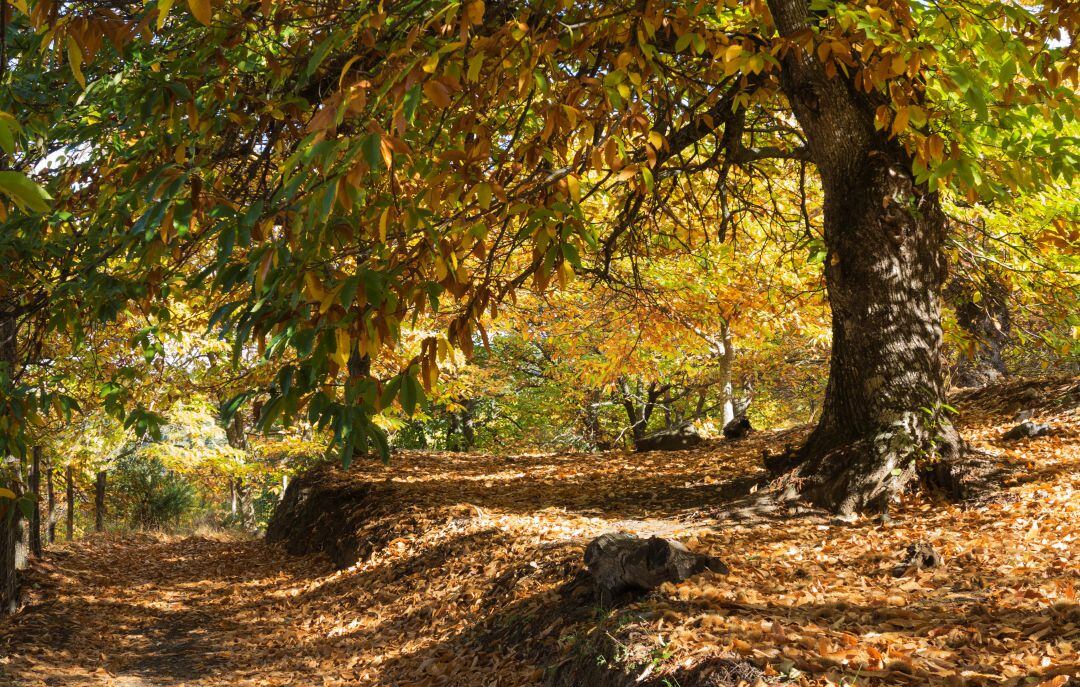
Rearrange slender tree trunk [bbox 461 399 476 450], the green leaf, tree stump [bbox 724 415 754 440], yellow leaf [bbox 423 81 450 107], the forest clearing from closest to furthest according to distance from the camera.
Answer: the green leaf < yellow leaf [bbox 423 81 450 107] < the forest clearing < tree stump [bbox 724 415 754 440] < slender tree trunk [bbox 461 399 476 450]

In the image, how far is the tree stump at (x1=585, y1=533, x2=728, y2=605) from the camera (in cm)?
448

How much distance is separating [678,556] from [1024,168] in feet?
10.5

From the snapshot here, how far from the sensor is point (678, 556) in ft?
15.1

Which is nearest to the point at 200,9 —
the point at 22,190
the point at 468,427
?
the point at 22,190

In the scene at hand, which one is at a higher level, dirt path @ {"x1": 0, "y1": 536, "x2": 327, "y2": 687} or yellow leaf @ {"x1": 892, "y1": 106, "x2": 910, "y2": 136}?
yellow leaf @ {"x1": 892, "y1": 106, "x2": 910, "y2": 136}

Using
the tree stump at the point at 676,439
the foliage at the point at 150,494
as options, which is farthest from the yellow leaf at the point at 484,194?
the foliage at the point at 150,494

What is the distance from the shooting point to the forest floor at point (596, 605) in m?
3.46

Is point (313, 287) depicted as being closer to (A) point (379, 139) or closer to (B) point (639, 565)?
(A) point (379, 139)

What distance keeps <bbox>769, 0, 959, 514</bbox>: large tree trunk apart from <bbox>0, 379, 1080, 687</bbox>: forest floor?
1.27ft

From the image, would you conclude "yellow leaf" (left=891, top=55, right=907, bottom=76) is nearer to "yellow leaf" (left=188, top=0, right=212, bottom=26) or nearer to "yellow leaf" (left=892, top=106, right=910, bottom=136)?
"yellow leaf" (left=892, top=106, right=910, bottom=136)

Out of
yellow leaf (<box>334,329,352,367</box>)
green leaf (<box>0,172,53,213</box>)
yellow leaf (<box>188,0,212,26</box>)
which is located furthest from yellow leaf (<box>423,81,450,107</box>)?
green leaf (<box>0,172,53,213</box>)

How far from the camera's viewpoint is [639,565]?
4508 millimetres

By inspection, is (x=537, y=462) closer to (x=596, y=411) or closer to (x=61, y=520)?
(x=596, y=411)

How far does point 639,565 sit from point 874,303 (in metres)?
2.73
